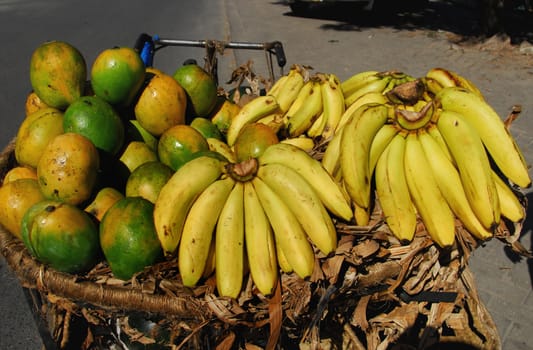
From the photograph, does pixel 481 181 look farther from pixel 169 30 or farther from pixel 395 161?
pixel 169 30

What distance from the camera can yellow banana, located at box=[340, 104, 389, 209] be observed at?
1703 mm

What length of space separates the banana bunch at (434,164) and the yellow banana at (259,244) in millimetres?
357

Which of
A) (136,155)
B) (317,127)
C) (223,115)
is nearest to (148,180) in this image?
(136,155)

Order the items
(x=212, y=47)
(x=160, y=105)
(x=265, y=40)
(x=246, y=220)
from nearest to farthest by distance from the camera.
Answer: (x=246, y=220)
(x=160, y=105)
(x=212, y=47)
(x=265, y=40)

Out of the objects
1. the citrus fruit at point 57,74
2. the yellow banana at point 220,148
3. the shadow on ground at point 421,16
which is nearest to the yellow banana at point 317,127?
the yellow banana at point 220,148

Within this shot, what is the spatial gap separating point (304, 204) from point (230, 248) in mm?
300

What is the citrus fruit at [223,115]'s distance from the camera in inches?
103

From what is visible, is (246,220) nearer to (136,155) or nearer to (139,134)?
(136,155)

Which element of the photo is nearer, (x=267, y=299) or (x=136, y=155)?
(x=267, y=299)

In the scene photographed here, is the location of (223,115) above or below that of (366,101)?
below

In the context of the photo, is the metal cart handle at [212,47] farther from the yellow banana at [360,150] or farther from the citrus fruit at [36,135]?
the yellow banana at [360,150]

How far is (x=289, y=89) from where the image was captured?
8.51 feet

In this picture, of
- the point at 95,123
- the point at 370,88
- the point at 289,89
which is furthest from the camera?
the point at 289,89

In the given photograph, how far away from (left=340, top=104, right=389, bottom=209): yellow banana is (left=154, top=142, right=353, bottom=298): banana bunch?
74mm
